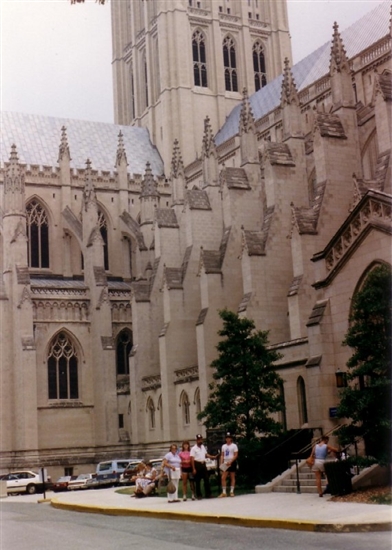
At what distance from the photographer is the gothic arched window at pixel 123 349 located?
167 ft

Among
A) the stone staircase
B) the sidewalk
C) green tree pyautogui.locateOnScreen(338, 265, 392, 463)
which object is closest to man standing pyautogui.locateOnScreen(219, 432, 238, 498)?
the sidewalk

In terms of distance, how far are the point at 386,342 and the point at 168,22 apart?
5041cm

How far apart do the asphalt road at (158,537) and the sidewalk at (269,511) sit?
0.87ft

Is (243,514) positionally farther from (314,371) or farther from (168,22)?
(168,22)

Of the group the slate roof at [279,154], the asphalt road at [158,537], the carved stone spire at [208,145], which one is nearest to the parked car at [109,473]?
the slate roof at [279,154]

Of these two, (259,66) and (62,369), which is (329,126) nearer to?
(62,369)

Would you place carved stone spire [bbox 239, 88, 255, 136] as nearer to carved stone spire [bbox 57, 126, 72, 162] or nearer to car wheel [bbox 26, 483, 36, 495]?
carved stone spire [bbox 57, 126, 72, 162]

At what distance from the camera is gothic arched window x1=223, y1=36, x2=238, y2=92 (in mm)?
67012

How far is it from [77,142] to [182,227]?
18.9 meters

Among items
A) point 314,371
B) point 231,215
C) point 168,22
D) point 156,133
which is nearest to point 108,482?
point 231,215

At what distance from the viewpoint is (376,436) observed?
1828 cm

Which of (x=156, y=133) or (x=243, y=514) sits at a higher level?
(x=156, y=133)

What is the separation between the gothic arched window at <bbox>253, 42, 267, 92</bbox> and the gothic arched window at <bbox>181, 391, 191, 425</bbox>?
32.9 metres

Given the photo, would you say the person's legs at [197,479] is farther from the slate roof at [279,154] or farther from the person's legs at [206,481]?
the slate roof at [279,154]
